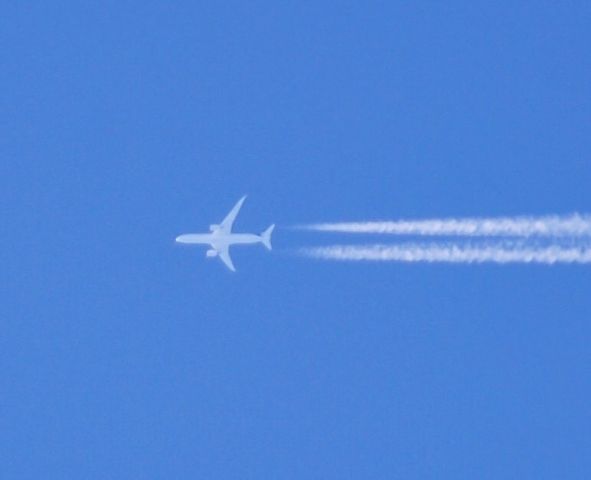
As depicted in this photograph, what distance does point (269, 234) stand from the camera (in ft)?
152

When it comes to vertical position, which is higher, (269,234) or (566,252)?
(269,234)

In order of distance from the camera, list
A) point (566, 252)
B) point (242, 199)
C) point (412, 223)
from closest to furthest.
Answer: point (566, 252) → point (412, 223) → point (242, 199)

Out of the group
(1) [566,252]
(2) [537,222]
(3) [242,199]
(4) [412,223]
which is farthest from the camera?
(3) [242,199]

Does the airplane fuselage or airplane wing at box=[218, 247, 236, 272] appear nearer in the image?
the airplane fuselage

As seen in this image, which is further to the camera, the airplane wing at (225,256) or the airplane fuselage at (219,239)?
the airplane wing at (225,256)

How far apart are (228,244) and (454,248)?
36.5 feet

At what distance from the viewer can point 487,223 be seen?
1581 inches

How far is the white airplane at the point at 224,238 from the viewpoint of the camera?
153 feet

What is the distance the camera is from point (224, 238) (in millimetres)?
47562

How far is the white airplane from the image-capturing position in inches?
1838

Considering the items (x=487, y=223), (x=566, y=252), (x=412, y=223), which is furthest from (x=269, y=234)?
(x=566, y=252)

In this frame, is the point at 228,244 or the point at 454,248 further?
the point at 228,244

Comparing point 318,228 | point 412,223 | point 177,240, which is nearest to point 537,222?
point 412,223

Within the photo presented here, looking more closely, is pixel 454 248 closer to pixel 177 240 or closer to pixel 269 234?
pixel 269 234
